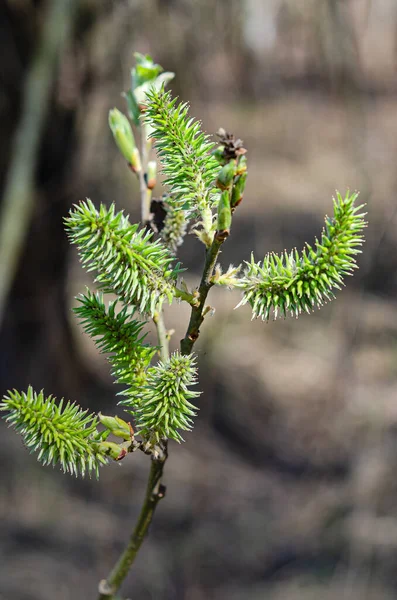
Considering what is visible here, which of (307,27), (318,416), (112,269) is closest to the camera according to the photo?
(112,269)

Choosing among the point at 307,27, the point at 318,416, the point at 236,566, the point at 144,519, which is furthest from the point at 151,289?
the point at 318,416

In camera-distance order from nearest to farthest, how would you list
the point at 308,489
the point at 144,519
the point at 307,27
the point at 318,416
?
the point at 144,519, the point at 307,27, the point at 308,489, the point at 318,416

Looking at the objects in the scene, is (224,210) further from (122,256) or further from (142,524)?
(142,524)

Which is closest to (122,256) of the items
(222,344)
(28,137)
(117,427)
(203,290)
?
(203,290)

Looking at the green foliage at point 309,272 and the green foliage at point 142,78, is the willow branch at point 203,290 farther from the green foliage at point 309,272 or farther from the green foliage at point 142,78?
the green foliage at point 142,78

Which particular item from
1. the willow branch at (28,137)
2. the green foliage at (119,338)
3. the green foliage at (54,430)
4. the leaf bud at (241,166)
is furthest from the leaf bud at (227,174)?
the willow branch at (28,137)

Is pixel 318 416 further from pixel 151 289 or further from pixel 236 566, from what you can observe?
pixel 151 289

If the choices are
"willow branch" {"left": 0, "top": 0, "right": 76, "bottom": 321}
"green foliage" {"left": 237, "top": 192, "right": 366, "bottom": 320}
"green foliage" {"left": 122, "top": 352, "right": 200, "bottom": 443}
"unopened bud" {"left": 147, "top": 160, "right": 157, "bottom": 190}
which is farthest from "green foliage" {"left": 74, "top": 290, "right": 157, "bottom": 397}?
"willow branch" {"left": 0, "top": 0, "right": 76, "bottom": 321}
